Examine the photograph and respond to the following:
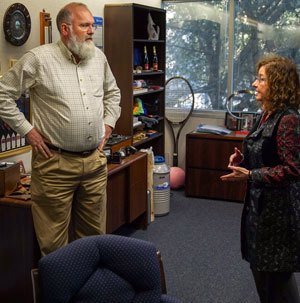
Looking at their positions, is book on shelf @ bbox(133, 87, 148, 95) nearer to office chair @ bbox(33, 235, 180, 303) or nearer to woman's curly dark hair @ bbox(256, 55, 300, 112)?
woman's curly dark hair @ bbox(256, 55, 300, 112)

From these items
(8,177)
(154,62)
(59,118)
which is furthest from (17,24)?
(154,62)

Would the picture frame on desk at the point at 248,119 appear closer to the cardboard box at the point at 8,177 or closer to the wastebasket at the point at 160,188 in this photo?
the wastebasket at the point at 160,188

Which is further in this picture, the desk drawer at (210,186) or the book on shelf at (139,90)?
the desk drawer at (210,186)

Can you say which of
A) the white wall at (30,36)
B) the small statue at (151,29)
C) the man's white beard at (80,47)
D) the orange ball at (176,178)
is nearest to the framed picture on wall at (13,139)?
the white wall at (30,36)

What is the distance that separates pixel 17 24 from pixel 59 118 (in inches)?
32.3

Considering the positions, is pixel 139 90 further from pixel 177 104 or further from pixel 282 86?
pixel 282 86

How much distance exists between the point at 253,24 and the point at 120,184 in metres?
2.45

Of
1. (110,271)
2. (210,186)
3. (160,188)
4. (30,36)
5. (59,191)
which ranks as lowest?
(210,186)

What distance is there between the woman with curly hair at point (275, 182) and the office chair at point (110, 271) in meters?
0.58

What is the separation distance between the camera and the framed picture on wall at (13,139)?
293 cm

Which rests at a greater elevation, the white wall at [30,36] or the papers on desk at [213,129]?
the white wall at [30,36]

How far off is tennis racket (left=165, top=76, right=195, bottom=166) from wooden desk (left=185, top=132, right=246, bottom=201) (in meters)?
0.47

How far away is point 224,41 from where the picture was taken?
514 centimetres

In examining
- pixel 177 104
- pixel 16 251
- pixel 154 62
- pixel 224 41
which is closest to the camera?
pixel 16 251
